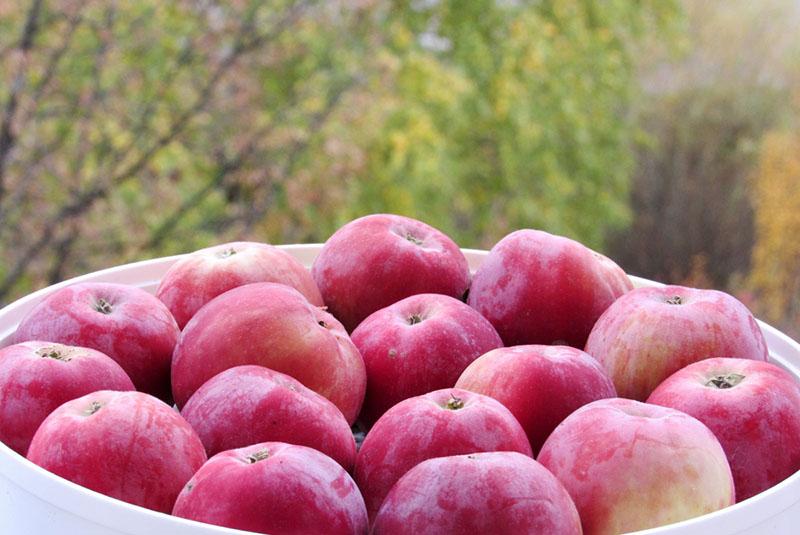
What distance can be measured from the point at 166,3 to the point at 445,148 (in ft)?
3.53

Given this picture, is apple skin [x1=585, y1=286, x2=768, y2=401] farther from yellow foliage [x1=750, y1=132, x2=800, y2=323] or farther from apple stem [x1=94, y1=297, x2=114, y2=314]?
yellow foliage [x1=750, y1=132, x2=800, y2=323]

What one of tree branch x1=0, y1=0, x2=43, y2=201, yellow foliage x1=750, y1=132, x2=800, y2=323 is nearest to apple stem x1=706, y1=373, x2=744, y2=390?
tree branch x1=0, y1=0, x2=43, y2=201

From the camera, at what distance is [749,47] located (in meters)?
5.34

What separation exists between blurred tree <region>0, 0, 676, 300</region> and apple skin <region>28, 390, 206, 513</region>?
2.14 meters

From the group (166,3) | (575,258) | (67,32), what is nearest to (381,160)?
(166,3)

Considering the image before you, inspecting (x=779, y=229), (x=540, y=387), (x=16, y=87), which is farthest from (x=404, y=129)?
(x=540, y=387)

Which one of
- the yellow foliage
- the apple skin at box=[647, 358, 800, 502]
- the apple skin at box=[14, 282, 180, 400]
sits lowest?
the yellow foliage

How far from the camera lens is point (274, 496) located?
2.22ft

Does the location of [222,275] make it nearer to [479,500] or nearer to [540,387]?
[540,387]

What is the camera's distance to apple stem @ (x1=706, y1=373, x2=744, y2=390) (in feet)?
2.80

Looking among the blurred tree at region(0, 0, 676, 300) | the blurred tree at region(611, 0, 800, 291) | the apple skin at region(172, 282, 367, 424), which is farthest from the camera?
the blurred tree at region(611, 0, 800, 291)

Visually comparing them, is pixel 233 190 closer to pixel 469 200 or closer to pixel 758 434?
pixel 469 200

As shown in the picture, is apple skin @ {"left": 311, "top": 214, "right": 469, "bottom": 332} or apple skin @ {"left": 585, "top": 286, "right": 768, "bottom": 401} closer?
apple skin @ {"left": 585, "top": 286, "right": 768, "bottom": 401}

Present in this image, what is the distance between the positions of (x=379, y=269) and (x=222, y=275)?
16 cm
